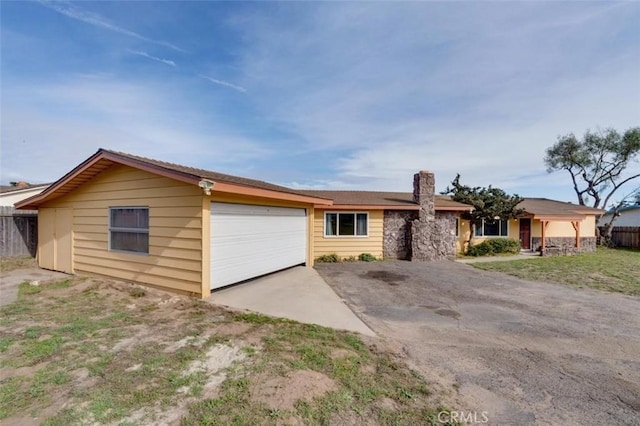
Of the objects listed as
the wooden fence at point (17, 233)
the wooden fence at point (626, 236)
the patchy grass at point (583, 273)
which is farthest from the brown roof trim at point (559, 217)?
the wooden fence at point (17, 233)

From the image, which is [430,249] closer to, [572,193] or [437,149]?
[437,149]

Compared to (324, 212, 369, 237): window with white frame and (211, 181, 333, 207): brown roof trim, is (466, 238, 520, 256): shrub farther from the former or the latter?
(211, 181, 333, 207): brown roof trim

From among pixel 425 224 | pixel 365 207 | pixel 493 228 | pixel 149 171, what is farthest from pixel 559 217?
pixel 149 171

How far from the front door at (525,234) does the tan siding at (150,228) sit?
59.6 ft

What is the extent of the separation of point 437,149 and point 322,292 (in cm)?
1188

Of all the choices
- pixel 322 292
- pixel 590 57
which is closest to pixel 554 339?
pixel 322 292

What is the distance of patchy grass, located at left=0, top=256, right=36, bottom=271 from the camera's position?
9396mm

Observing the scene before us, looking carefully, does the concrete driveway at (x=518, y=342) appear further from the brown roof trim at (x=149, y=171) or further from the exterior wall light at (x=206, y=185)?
the exterior wall light at (x=206, y=185)

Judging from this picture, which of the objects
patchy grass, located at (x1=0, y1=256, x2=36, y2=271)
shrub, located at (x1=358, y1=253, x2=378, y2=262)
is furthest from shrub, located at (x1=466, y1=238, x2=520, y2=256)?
patchy grass, located at (x1=0, y1=256, x2=36, y2=271)

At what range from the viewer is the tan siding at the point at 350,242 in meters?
13.0

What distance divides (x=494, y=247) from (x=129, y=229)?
1632 centimetres

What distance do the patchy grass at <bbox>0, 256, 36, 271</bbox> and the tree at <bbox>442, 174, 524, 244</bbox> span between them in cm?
1866

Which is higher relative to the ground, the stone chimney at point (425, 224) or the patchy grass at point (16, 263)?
the stone chimney at point (425, 224)

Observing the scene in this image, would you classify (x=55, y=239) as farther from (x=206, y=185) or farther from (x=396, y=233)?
(x=396, y=233)
